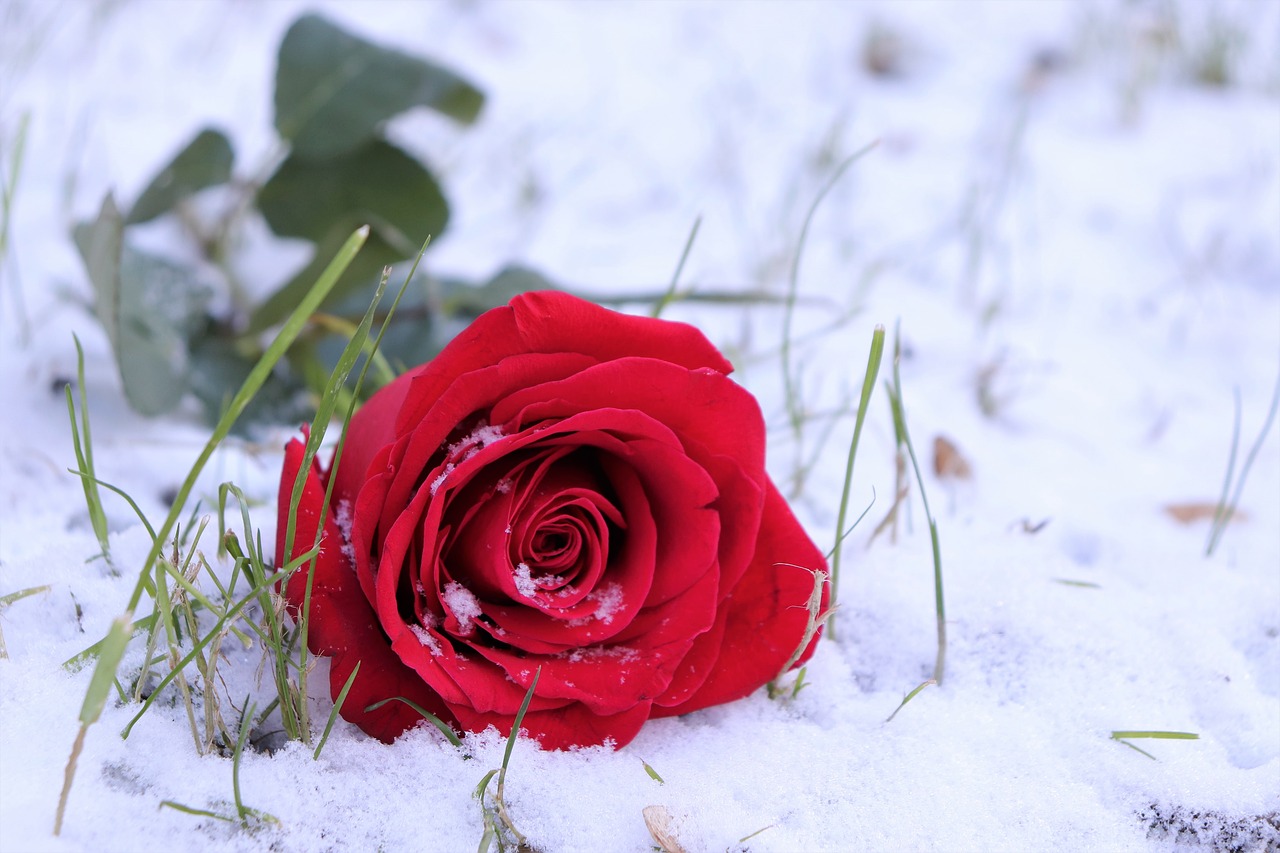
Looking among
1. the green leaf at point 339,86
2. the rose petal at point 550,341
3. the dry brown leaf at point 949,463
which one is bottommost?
the dry brown leaf at point 949,463

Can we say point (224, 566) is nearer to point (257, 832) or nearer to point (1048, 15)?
point (257, 832)

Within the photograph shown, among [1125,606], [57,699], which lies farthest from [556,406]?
[1125,606]

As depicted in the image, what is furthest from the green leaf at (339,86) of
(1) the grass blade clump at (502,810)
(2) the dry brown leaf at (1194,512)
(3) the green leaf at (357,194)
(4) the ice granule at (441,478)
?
(2) the dry brown leaf at (1194,512)

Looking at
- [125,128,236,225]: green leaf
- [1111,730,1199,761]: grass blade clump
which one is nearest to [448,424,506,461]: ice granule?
[1111,730,1199,761]: grass blade clump

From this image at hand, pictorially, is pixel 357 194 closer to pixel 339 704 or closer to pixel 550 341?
pixel 550 341

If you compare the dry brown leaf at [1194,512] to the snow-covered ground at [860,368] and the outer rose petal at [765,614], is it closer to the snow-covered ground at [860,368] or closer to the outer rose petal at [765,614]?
the snow-covered ground at [860,368]

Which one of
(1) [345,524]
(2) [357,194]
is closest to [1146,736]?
(1) [345,524]
